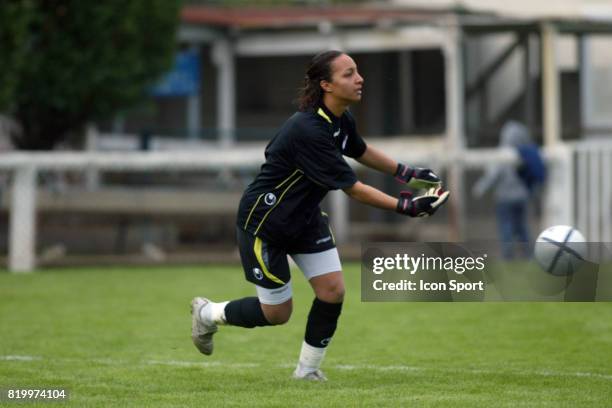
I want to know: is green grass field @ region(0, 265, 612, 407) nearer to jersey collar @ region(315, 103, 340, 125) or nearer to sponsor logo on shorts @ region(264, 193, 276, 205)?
sponsor logo on shorts @ region(264, 193, 276, 205)

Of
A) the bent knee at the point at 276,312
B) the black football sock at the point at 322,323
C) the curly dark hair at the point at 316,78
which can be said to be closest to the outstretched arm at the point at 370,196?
the curly dark hair at the point at 316,78

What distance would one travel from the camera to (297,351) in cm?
912

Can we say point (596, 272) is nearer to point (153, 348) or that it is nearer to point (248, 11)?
point (153, 348)

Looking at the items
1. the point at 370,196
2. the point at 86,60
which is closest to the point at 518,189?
the point at 86,60

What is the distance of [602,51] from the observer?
2236 cm

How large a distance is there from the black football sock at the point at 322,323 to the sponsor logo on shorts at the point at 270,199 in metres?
0.65

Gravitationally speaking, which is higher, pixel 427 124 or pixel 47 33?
pixel 47 33

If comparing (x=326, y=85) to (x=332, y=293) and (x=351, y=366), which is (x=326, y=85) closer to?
(x=332, y=293)

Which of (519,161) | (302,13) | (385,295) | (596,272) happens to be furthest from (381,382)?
(302,13)

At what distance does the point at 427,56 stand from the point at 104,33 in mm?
7008

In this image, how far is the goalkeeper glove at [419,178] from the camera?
716 centimetres

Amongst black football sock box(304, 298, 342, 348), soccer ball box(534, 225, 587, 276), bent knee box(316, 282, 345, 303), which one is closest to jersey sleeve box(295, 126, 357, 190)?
bent knee box(316, 282, 345, 303)

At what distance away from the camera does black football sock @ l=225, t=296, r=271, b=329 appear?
7.41 m

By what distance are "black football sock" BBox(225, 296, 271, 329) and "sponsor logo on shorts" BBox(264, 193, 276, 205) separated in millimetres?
638
